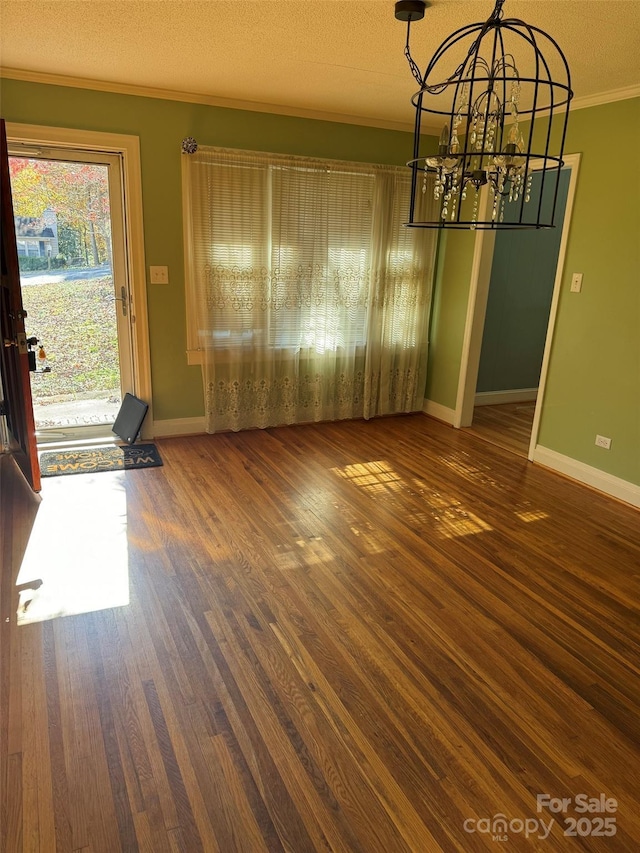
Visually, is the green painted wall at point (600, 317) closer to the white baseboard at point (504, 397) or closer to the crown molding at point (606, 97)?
the crown molding at point (606, 97)

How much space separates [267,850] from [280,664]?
71 centimetres

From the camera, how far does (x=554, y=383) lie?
421 centimetres

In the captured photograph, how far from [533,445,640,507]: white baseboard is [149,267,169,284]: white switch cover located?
3.12m

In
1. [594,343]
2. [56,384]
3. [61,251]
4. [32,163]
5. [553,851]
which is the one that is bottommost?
[553,851]

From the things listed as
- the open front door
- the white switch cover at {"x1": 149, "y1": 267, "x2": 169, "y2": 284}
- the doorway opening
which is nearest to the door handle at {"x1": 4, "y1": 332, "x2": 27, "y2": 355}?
the open front door

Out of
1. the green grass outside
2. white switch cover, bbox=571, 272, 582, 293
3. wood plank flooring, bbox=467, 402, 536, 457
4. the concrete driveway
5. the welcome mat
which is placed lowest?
the welcome mat

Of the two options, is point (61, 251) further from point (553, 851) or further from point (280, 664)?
point (553, 851)

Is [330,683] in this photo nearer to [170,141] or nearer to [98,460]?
[98,460]

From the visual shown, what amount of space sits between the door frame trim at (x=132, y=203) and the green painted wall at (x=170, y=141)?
46 mm

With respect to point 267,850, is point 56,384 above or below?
above

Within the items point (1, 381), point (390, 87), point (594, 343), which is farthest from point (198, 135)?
point (594, 343)

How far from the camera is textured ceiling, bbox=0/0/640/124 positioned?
8.26 feet

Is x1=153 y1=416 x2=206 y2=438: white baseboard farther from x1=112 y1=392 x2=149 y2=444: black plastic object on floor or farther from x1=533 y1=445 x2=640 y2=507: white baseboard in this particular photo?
x1=533 y1=445 x2=640 y2=507: white baseboard

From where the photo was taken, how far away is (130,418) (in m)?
4.45
